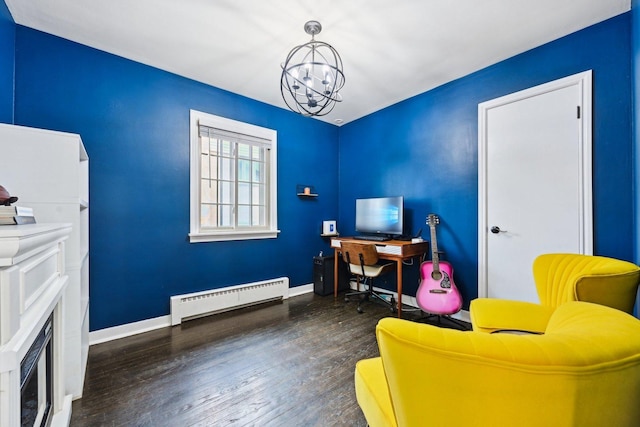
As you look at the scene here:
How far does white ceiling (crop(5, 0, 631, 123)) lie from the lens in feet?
6.05

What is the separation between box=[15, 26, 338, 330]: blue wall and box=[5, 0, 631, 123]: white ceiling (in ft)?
0.68

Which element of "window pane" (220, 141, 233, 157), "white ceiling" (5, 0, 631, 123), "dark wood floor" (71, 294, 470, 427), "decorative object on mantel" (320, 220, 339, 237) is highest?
"white ceiling" (5, 0, 631, 123)

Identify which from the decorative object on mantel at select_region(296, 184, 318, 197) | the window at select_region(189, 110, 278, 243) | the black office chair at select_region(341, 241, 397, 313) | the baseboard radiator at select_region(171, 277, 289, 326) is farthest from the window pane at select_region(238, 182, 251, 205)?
the black office chair at select_region(341, 241, 397, 313)

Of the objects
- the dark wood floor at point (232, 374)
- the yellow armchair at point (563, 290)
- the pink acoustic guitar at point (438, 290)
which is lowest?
the dark wood floor at point (232, 374)

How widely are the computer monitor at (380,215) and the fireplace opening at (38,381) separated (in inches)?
119

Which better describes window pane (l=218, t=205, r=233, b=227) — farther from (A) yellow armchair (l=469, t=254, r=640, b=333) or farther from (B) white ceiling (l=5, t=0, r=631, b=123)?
(A) yellow armchair (l=469, t=254, r=640, b=333)

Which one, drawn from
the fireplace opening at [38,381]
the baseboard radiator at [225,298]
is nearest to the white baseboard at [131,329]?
the baseboard radiator at [225,298]

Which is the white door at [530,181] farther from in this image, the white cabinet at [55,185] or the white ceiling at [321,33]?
the white cabinet at [55,185]

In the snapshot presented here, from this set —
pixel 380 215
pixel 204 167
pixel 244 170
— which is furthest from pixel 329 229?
pixel 204 167

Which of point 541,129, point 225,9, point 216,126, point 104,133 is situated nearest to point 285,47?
point 225,9

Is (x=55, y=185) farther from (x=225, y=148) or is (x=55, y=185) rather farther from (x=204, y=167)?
(x=225, y=148)

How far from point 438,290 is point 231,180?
2669 millimetres

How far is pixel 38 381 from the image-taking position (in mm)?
1116

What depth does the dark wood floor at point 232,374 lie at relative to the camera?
4.81 feet
